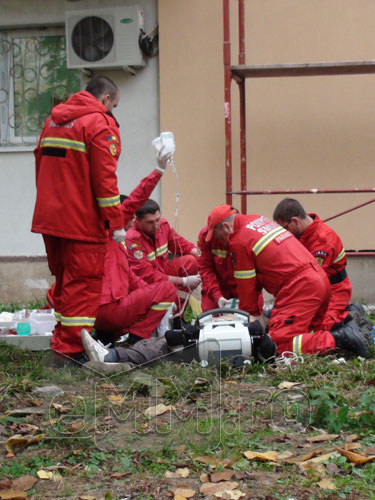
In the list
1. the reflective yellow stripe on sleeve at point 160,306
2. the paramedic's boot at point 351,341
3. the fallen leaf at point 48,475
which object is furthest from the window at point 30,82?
the fallen leaf at point 48,475

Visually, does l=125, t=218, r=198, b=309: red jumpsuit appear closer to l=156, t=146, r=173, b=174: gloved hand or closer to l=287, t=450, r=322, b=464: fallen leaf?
l=156, t=146, r=173, b=174: gloved hand

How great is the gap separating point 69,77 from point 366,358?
4.73 metres

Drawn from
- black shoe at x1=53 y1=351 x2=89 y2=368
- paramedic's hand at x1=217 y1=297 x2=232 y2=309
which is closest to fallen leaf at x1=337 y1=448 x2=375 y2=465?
black shoe at x1=53 y1=351 x2=89 y2=368

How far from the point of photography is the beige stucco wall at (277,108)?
24.6ft

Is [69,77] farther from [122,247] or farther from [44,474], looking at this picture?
[44,474]

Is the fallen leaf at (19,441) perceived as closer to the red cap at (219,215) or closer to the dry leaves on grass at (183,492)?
the dry leaves on grass at (183,492)

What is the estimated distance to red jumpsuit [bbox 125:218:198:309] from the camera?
6.13 m

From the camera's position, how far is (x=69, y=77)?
8.04m

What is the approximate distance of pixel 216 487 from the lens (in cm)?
275

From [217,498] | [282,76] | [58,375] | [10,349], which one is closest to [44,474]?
[217,498]

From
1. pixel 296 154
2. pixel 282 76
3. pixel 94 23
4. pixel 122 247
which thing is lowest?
pixel 122 247

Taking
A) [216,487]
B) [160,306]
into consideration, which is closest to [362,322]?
[160,306]

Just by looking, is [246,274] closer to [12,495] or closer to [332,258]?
[332,258]

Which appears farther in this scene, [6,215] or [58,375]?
[6,215]
